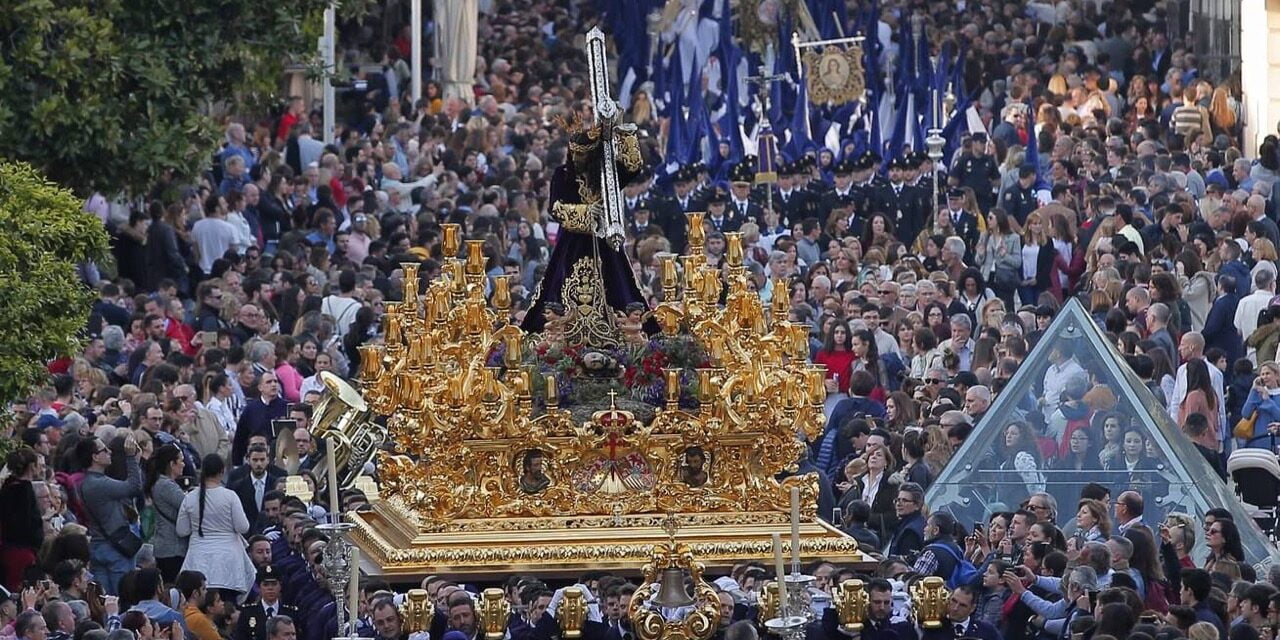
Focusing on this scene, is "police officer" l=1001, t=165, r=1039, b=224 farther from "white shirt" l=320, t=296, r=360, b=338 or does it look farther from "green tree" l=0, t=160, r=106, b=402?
"green tree" l=0, t=160, r=106, b=402

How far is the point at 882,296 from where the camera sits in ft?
89.2

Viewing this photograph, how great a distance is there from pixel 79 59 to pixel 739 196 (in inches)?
324

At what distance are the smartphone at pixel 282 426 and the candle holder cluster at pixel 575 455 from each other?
432 cm

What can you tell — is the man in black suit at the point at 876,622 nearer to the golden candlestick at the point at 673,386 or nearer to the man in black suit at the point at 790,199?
the golden candlestick at the point at 673,386

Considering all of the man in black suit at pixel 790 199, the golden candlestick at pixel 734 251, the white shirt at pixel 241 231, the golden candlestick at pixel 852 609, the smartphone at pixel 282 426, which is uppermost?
the golden candlestick at pixel 734 251

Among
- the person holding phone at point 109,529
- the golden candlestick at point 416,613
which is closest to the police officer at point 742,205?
the person holding phone at point 109,529

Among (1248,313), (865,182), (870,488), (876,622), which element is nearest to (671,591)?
(876,622)

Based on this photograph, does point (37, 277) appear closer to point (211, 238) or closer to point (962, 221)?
point (211, 238)

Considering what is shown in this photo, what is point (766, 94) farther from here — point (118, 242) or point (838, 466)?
point (838, 466)

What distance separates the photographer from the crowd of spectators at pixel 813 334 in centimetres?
1752

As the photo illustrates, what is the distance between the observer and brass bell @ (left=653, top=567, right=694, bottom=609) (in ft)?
51.8

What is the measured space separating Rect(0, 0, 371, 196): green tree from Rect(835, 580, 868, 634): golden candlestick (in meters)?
11.8

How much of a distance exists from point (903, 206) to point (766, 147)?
2542 mm

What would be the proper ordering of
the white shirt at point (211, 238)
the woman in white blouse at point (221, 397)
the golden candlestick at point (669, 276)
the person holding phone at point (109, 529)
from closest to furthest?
the golden candlestick at point (669, 276) < the person holding phone at point (109, 529) < the woman in white blouse at point (221, 397) < the white shirt at point (211, 238)
